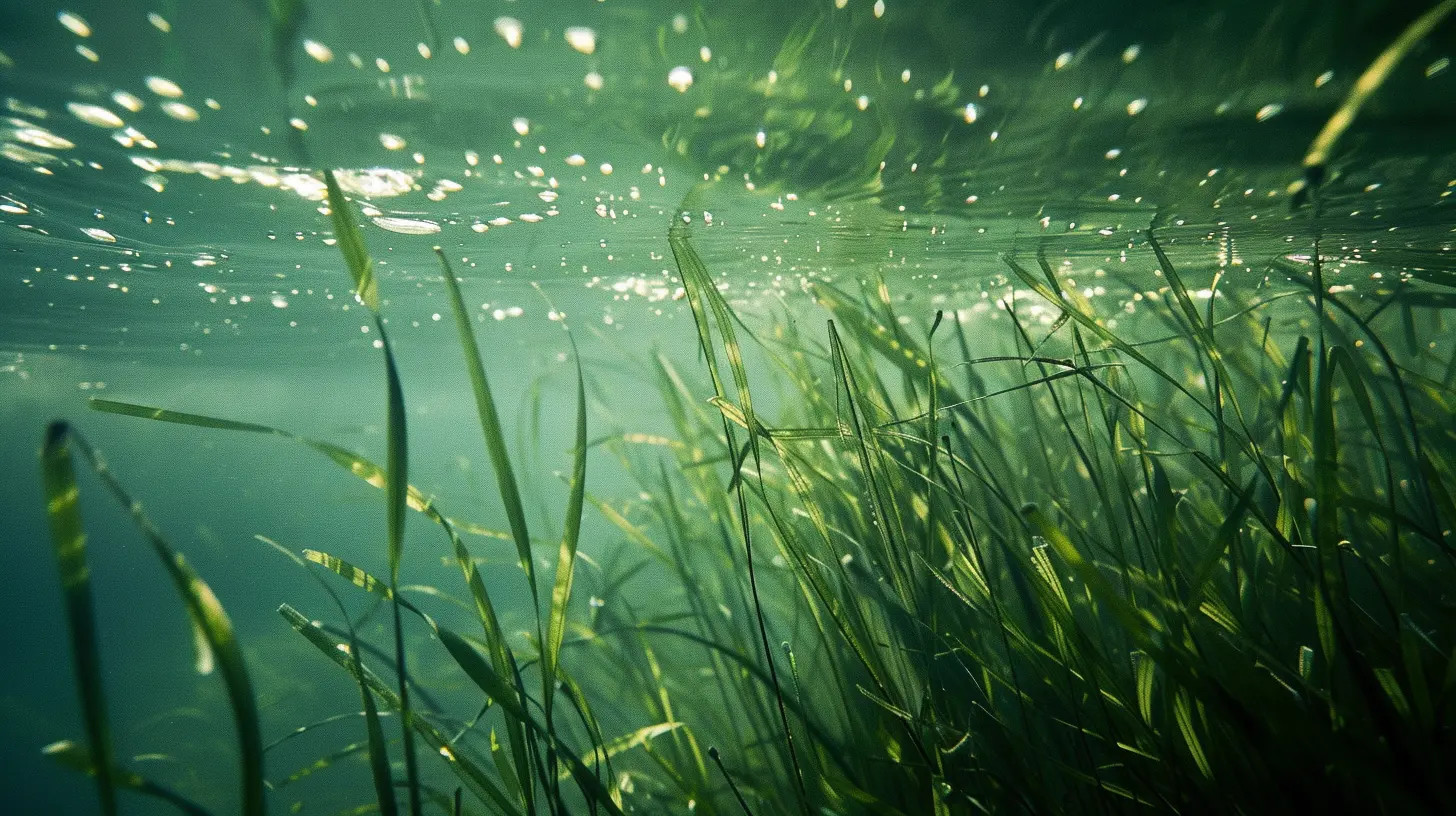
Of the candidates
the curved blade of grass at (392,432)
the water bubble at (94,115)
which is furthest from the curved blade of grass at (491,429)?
→ the water bubble at (94,115)

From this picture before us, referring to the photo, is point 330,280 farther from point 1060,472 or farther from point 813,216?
point 1060,472

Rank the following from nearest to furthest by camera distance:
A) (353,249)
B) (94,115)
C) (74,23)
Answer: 1. (353,249)
2. (74,23)
3. (94,115)

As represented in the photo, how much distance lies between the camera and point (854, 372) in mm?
2721

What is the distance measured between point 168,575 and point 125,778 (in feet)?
2.65

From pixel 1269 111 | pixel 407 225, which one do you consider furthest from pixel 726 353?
pixel 407 225

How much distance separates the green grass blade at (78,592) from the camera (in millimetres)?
923

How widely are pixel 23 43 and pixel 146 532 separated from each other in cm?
455

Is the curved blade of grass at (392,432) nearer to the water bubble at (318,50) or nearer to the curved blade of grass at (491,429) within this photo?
the curved blade of grass at (491,429)

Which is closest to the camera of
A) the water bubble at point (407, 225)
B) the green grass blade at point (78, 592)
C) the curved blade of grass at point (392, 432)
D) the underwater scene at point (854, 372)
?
the green grass blade at point (78, 592)

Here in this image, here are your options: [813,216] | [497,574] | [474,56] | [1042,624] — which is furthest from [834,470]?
[497,574]

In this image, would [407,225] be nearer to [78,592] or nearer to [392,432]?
[392,432]

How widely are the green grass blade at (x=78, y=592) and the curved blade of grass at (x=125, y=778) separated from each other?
0.23 meters

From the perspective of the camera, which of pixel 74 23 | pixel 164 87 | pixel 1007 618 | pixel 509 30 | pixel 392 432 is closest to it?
pixel 392 432

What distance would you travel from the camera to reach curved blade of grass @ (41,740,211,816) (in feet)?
4.26
